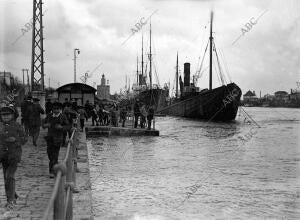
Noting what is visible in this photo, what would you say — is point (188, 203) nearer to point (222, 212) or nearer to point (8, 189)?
point (222, 212)

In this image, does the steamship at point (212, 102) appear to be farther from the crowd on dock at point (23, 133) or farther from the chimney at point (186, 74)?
the crowd on dock at point (23, 133)

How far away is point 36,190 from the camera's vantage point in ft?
25.6

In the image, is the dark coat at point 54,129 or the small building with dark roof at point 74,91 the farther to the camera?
the small building with dark roof at point 74,91

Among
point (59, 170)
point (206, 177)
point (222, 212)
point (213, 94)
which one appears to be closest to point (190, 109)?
point (213, 94)

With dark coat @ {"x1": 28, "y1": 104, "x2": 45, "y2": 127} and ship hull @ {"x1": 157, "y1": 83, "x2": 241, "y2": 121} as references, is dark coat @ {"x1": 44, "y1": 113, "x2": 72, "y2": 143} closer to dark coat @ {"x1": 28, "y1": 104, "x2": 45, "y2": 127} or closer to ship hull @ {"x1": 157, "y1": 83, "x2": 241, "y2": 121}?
dark coat @ {"x1": 28, "y1": 104, "x2": 45, "y2": 127}

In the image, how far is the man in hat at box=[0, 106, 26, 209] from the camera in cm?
647

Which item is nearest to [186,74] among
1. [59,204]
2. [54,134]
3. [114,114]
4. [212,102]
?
[212,102]

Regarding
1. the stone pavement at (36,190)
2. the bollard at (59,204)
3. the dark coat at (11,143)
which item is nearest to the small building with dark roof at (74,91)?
the stone pavement at (36,190)

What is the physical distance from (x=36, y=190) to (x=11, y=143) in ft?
5.18

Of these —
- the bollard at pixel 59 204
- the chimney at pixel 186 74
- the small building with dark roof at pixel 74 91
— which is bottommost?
the bollard at pixel 59 204

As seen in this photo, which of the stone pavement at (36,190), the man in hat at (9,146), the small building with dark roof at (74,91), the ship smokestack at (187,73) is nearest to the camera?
the stone pavement at (36,190)

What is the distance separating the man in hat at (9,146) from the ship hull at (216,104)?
5464cm

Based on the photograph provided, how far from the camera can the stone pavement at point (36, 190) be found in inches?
248

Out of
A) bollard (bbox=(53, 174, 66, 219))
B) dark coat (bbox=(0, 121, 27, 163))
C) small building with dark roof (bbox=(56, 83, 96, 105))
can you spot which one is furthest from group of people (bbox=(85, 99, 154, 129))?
bollard (bbox=(53, 174, 66, 219))
